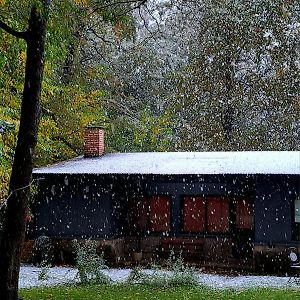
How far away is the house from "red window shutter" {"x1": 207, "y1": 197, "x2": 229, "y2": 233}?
A: 3cm

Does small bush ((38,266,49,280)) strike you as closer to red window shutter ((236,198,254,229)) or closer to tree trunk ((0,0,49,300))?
tree trunk ((0,0,49,300))

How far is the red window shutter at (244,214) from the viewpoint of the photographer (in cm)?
2100

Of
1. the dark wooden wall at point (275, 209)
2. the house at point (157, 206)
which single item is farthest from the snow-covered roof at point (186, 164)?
the dark wooden wall at point (275, 209)

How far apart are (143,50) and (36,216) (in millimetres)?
13085

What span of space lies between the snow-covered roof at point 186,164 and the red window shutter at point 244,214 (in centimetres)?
148

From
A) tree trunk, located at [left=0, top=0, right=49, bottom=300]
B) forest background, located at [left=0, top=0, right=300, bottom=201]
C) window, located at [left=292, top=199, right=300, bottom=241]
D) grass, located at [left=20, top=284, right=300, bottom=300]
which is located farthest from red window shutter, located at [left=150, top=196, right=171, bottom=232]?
tree trunk, located at [left=0, top=0, right=49, bottom=300]

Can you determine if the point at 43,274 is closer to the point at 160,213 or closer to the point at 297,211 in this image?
the point at 160,213

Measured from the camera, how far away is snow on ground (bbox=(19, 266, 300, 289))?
1617cm

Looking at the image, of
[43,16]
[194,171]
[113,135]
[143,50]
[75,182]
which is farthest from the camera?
[143,50]

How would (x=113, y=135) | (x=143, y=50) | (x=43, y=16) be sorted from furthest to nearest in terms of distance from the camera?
(x=143, y=50) < (x=113, y=135) < (x=43, y=16)

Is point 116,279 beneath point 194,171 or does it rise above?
beneath

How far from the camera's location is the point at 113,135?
1153 inches

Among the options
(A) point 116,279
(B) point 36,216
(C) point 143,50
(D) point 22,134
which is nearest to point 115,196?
(B) point 36,216

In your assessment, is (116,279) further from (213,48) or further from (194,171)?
(213,48)
